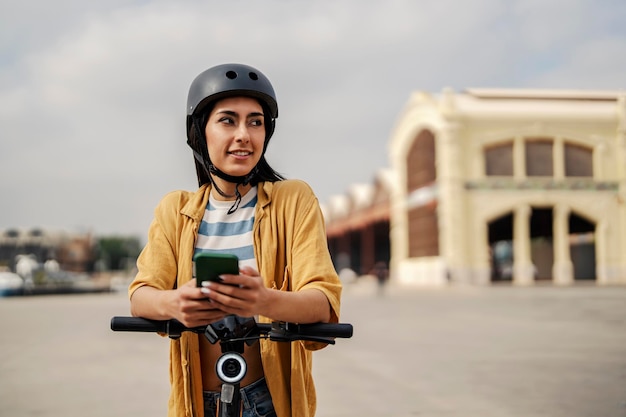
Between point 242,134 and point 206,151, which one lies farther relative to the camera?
point 206,151

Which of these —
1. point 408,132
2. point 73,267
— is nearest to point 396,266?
point 408,132

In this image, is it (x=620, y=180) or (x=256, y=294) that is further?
(x=620, y=180)

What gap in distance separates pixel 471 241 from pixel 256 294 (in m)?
41.1

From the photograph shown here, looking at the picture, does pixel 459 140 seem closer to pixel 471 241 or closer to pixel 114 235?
pixel 471 241

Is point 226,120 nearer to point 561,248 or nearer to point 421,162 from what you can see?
point 561,248

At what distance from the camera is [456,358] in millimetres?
9367

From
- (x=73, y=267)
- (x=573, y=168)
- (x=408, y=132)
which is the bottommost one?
(x=73, y=267)

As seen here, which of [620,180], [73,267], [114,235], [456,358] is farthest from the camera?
[114,235]

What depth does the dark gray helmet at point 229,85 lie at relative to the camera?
2.01m

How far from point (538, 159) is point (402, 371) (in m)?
35.2

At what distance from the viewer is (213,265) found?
155cm

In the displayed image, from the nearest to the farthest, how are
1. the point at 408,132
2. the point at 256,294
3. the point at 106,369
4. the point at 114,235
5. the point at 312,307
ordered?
the point at 256,294 < the point at 312,307 < the point at 106,369 < the point at 408,132 < the point at 114,235

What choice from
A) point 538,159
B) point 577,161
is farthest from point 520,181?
point 577,161

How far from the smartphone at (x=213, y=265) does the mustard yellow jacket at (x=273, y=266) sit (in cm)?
39
